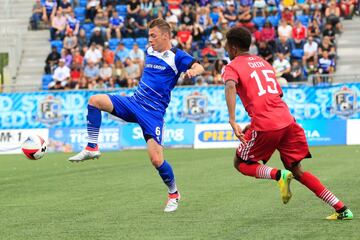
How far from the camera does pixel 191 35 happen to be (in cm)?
3300

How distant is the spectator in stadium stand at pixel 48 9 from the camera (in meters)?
36.5

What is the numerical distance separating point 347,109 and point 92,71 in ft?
31.6

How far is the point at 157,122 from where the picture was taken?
1120 centimetres

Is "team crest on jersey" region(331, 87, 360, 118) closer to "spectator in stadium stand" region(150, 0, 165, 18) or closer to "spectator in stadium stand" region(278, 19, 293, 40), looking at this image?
"spectator in stadium stand" region(278, 19, 293, 40)

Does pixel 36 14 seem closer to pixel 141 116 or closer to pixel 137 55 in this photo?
pixel 137 55

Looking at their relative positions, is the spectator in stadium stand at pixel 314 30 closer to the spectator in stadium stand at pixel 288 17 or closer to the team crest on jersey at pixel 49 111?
the spectator in stadium stand at pixel 288 17

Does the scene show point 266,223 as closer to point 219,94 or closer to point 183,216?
point 183,216

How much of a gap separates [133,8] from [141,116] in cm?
2408

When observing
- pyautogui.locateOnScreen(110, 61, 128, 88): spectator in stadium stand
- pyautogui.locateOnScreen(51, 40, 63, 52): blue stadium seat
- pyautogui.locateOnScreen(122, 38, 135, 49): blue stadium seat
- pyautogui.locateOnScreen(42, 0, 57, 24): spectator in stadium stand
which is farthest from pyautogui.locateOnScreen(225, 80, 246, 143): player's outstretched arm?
pyautogui.locateOnScreen(42, 0, 57, 24): spectator in stadium stand

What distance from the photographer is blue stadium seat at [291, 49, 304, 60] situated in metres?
30.8

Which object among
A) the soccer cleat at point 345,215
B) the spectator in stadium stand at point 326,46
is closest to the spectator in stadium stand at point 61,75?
the spectator in stadium stand at point 326,46

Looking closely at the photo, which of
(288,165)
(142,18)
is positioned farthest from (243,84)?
(142,18)

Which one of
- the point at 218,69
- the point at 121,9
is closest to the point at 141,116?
the point at 218,69

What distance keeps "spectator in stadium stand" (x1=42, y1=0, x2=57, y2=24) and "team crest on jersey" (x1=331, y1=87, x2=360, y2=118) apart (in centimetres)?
1350
